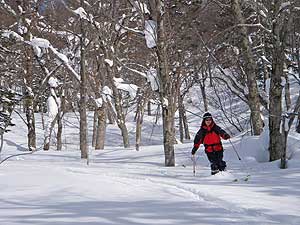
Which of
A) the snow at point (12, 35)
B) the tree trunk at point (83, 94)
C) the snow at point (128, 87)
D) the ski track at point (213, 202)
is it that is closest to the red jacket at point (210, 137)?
the ski track at point (213, 202)

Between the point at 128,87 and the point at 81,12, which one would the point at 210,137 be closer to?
the point at 81,12

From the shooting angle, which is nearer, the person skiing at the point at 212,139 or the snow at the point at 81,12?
the person skiing at the point at 212,139

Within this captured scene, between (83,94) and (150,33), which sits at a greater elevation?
(150,33)

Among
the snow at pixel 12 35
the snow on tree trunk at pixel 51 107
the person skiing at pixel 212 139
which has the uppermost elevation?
the snow at pixel 12 35

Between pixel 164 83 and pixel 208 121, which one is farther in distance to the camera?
pixel 164 83

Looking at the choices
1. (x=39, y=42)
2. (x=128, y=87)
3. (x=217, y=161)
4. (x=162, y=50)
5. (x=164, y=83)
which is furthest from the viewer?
(x=39, y=42)

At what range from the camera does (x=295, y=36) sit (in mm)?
10062

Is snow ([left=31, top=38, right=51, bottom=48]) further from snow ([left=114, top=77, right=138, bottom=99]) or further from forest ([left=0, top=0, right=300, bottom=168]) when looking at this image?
snow ([left=114, top=77, right=138, bottom=99])

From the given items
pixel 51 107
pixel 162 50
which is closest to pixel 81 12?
pixel 162 50

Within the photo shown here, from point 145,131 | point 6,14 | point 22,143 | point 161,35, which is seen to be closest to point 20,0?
point 6,14

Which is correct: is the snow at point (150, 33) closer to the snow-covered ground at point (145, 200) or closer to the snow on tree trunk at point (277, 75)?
the snow on tree trunk at point (277, 75)

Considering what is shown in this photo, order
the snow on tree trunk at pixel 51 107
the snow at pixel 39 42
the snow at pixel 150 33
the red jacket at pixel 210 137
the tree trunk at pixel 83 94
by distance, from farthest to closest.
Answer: the snow on tree trunk at pixel 51 107, the snow at pixel 39 42, the tree trunk at pixel 83 94, the snow at pixel 150 33, the red jacket at pixel 210 137

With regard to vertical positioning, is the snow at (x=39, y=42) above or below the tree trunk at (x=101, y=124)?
above

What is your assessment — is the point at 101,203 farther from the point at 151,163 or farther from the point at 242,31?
the point at 242,31
